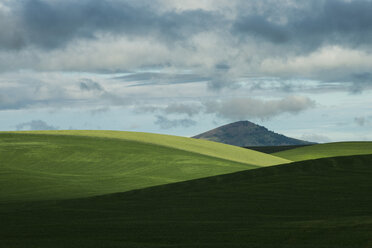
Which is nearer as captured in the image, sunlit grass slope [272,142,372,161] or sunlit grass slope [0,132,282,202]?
sunlit grass slope [0,132,282,202]

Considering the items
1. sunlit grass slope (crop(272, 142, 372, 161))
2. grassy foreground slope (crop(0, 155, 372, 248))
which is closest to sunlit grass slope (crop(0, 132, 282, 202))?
grassy foreground slope (crop(0, 155, 372, 248))

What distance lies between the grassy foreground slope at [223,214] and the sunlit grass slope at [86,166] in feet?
24.1

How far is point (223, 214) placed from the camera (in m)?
24.9

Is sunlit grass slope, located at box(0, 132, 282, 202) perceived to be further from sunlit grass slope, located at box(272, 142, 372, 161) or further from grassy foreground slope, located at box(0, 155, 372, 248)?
sunlit grass slope, located at box(272, 142, 372, 161)

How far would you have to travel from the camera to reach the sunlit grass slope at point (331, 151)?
89.9 meters

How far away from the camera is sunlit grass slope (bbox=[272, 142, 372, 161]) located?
89.9 meters

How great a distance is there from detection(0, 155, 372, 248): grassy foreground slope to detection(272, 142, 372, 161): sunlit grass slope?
47.7 meters

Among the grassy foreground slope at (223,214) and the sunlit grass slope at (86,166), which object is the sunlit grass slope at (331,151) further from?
the grassy foreground slope at (223,214)

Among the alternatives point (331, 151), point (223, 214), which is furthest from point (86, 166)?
point (331, 151)

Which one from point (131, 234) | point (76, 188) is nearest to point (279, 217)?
point (131, 234)

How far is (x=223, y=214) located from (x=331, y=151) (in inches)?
2866

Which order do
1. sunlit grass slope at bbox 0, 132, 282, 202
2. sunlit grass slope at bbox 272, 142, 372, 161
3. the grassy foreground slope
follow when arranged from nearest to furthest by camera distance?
the grassy foreground slope
sunlit grass slope at bbox 0, 132, 282, 202
sunlit grass slope at bbox 272, 142, 372, 161

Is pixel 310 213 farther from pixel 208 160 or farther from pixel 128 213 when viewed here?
pixel 208 160

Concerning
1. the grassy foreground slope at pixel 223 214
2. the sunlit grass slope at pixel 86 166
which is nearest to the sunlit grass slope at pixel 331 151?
the sunlit grass slope at pixel 86 166
